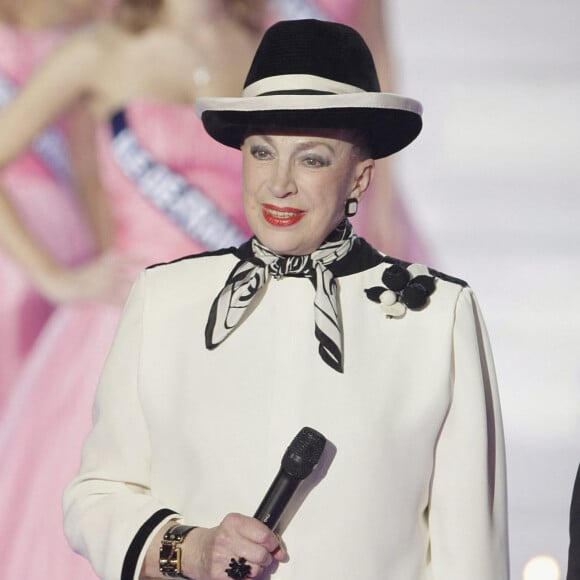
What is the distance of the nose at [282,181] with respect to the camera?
209 centimetres

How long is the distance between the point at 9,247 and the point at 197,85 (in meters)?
0.68

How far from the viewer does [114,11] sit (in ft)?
12.4

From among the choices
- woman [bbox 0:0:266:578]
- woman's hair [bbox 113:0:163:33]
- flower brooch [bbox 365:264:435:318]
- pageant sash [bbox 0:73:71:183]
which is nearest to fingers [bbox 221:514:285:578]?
flower brooch [bbox 365:264:435:318]

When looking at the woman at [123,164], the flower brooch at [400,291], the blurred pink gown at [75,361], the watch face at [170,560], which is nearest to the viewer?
the watch face at [170,560]

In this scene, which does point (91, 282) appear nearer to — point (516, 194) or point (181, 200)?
point (181, 200)

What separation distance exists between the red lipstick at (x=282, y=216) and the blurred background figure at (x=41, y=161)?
1.73 metres

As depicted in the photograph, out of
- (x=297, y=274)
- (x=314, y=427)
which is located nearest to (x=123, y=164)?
(x=297, y=274)

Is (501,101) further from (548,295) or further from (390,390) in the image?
(390,390)

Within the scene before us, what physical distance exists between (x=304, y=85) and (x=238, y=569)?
750 mm

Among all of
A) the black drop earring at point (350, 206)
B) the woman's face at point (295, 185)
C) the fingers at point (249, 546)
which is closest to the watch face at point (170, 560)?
the fingers at point (249, 546)

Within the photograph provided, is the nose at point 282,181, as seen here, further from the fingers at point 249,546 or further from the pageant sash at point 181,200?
the pageant sash at point 181,200

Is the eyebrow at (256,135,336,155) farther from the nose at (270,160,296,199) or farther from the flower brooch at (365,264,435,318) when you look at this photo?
the flower brooch at (365,264,435,318)

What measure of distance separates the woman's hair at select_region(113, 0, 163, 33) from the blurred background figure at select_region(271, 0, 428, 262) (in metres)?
0.45

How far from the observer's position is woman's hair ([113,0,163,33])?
378 cm
